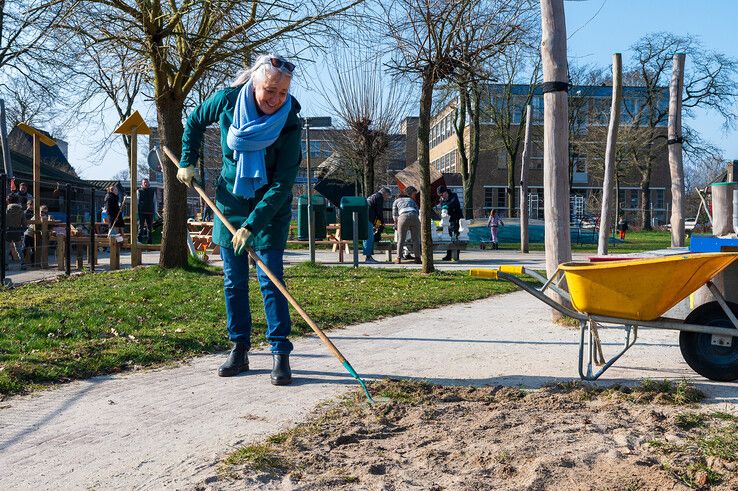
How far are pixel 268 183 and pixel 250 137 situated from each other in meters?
0.39

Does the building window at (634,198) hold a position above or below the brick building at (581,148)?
below

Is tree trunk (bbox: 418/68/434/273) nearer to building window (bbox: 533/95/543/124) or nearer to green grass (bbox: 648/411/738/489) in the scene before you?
green grass (bbox: 648/411/738/489)

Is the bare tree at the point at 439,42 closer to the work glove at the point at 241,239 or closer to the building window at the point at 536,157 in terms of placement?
the work glove at the point at 241,239

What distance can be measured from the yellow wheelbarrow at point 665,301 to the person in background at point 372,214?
40.8ft

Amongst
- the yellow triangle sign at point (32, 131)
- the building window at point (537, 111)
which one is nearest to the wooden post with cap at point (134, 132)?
the yellow triangle sign at point (32, 131)

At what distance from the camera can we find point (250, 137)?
484cm

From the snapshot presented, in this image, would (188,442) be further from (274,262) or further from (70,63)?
(70,63)

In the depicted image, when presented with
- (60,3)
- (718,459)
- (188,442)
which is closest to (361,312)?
(188,442)

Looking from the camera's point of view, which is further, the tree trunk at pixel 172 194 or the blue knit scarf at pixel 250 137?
the tree trunk at pixel 172 194

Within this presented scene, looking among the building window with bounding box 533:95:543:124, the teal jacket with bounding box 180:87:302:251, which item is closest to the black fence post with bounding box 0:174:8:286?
the teal jacket with bounding box 180:87:302:251

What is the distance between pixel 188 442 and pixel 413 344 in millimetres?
3306

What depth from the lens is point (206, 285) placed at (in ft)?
36.3

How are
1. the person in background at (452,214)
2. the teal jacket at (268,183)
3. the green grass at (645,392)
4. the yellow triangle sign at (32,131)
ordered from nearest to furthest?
the green grass at (645,392), the teal jacket at (268,183), the yellow triangle sign at (32,131), the person in background at (452,214)

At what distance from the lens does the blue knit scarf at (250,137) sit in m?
4.84
